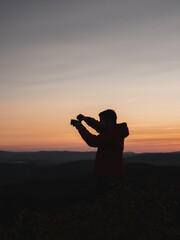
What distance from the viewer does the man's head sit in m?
5.79

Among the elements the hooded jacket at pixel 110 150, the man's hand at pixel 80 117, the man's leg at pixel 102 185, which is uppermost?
the man's hand at pixel 80 117

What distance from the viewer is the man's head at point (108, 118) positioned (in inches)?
228

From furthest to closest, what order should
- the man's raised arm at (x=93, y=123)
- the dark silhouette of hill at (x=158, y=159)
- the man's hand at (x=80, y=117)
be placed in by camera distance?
the dark silhouette of hill at (x=158, y=159) < the man's raised arm at (x=93, y=123) < the man's hand at (x=80, y=117)

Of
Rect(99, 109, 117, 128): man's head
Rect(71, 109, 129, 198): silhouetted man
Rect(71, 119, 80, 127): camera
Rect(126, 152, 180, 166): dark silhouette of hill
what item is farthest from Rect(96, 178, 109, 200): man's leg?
Rect(126, 152, 180, 166): dark silhouette of hill

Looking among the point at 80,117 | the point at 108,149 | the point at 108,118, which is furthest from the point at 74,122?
the point at 108,149

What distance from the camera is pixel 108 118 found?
579cm

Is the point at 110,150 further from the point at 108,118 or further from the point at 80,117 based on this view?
the point at 80,117

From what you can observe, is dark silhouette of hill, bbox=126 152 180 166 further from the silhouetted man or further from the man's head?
the man's head

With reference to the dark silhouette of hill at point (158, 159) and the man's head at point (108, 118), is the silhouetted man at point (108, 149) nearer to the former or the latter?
the man's head at point (108, 118)

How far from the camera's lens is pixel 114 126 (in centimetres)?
577

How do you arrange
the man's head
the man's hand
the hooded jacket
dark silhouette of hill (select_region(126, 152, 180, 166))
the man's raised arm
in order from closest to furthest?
the hooded jacket, the man's head, the man's hand, the man's raised arm, dark silhouette of hill (select_region(126, 152, 180, 166))

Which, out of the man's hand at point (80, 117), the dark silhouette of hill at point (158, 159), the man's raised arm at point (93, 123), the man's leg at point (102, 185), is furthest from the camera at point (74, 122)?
the dark silhouette of hill at point (158, 159)

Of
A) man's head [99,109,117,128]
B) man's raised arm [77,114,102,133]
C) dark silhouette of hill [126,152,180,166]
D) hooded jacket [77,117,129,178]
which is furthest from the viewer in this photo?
dark silhouette of hill [126,152,180,166]

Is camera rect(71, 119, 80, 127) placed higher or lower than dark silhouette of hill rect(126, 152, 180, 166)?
higher
